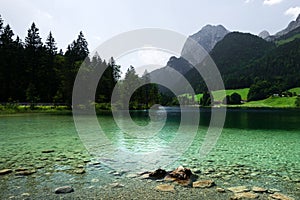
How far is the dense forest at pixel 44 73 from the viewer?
72750 mm

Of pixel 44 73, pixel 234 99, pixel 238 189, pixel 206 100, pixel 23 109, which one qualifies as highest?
pixel 44 73

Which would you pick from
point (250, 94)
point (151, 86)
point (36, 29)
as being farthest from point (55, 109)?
point (250, 94)

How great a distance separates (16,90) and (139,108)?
141 feet

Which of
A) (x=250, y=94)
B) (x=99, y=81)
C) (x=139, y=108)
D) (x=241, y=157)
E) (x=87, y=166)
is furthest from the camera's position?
(x=250, y=94)

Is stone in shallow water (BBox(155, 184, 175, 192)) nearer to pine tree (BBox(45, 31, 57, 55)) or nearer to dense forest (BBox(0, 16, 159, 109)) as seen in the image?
dense forest (BBox(0, 16, 159, 109))

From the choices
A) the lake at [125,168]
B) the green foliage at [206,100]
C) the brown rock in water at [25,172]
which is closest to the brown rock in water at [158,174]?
the lake at [125,168]

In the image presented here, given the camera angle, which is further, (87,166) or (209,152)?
(209,152)

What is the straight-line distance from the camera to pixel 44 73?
277 feet

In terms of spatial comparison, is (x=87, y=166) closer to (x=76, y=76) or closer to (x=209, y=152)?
(x=209, y=152)

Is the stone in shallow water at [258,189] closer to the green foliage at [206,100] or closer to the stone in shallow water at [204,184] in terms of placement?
the stone in shallow water at [204,184]

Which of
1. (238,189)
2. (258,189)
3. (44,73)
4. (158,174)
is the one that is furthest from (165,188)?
(44,73)

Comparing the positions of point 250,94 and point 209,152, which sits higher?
point 250,94

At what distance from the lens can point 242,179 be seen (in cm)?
943

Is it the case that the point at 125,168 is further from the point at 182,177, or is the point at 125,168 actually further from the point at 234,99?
the point at 234,99
